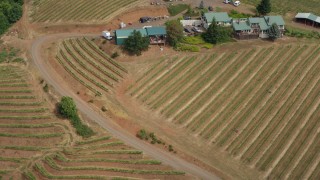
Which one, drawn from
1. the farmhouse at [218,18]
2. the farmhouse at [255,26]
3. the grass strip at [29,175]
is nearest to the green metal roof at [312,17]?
the farmhouse at [255,26]

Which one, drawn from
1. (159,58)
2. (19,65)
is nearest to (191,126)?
(159,58)

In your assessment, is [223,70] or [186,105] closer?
[186,105]

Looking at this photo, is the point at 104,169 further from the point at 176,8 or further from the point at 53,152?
the point at 176,8

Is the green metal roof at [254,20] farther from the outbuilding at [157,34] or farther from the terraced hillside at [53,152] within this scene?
the terraced hillside at [53,152]

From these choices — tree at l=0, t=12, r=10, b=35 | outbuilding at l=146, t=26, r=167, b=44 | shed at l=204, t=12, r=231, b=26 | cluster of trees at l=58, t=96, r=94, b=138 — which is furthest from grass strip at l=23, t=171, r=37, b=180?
shed at l=204, t=12, r=231, b=26

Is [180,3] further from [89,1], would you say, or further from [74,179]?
[74,179]

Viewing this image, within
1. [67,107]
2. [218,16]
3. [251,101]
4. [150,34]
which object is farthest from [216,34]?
[67,107]
